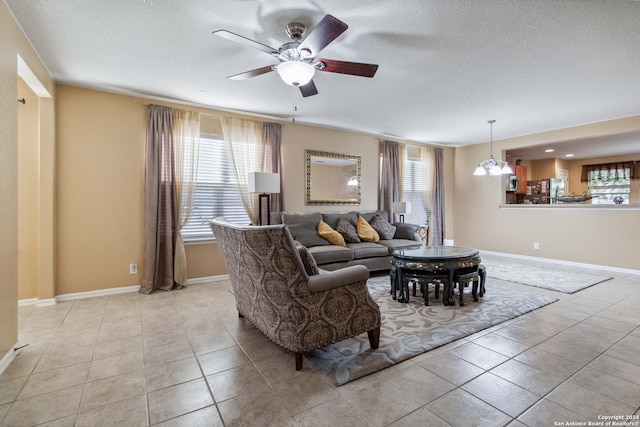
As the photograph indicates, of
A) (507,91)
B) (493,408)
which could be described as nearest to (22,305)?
(493,408)

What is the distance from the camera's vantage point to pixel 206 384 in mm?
1914

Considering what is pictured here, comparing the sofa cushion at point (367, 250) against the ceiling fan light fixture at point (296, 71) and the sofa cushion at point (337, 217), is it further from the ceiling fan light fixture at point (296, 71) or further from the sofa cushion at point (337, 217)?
the ceiling fan light fixture at point (296, 71)

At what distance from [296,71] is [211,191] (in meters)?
2.80

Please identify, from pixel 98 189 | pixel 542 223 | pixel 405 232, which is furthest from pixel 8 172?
pixel 542 223

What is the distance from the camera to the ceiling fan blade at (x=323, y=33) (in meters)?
1.90

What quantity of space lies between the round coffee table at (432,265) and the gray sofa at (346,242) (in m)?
0.94

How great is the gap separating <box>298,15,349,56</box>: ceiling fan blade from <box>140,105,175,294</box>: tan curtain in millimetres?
2689

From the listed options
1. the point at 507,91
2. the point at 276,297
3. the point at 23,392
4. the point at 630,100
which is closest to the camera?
the point at 23,392

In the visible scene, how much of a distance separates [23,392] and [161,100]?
3551mm

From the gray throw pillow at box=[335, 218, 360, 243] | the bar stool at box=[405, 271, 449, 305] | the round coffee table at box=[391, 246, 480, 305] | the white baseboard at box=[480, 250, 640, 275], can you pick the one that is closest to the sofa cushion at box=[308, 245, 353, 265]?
the gray throw pillow at box=[335, 218, 360, 243]

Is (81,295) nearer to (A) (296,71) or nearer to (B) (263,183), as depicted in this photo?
(B) (263,183)

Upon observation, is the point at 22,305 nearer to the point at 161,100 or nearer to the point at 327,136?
the point at 161,100

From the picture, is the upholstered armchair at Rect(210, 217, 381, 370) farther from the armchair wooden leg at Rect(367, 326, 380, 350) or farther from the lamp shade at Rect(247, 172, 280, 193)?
the lamp shade at Rect(247, 172, 280, 193)

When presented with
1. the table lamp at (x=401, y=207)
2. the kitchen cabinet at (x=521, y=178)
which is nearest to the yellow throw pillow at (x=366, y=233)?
the table lamp at (x=401, y=207)
